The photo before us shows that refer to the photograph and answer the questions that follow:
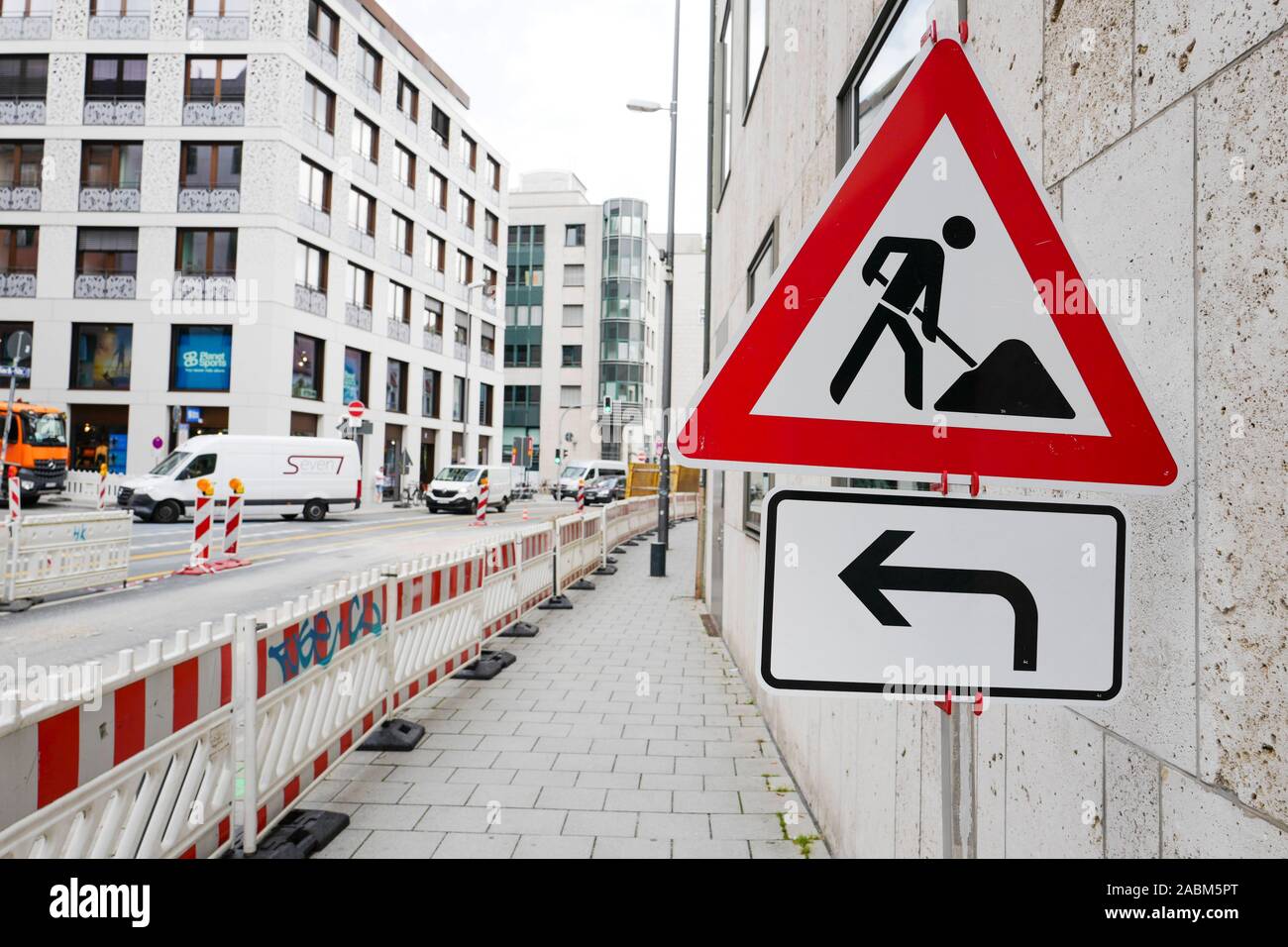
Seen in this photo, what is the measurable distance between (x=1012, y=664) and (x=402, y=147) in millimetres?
44556

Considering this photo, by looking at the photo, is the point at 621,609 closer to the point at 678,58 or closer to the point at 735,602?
the point at 735,602

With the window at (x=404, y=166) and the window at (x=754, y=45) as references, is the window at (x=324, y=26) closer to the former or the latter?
the window at (x=404, y=166)

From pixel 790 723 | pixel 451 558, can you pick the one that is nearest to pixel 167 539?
pixel 451 558

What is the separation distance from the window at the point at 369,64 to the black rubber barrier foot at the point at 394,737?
125ft

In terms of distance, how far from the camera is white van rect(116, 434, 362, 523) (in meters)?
23.2

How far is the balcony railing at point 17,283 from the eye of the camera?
109 ft

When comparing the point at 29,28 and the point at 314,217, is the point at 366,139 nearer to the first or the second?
the point at 314,217

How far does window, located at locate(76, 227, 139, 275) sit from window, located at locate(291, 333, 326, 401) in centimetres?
678

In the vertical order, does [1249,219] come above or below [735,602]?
above

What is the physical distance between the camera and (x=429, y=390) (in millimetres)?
45125

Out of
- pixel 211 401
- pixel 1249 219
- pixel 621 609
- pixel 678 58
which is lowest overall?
pixel 621 609

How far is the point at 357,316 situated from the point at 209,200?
7299 millimetres

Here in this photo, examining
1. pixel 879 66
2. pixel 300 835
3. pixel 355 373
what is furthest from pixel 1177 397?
pixel 355 373

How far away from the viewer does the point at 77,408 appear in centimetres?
3288
